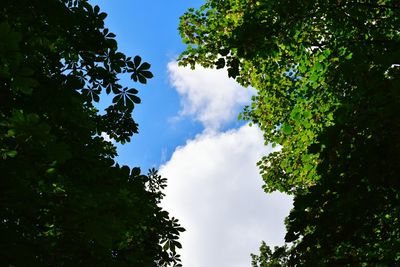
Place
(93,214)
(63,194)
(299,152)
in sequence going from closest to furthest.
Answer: (93,214)
(63,194)
(299,152)

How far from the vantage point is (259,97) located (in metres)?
11.1

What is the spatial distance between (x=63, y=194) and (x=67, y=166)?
307mm

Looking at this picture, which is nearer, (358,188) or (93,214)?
(358,188)

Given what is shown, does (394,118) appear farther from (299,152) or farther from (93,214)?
(299,152)

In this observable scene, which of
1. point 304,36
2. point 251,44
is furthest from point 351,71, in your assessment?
point 304,36

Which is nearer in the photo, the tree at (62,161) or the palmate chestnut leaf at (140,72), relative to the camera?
the tree at (62,161)

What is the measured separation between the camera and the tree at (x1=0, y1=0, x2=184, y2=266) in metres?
2.45

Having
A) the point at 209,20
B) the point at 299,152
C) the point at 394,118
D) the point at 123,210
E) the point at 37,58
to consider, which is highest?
the point at 209,20

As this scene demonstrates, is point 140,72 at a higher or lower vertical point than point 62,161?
higher

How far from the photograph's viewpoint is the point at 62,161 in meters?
2.02

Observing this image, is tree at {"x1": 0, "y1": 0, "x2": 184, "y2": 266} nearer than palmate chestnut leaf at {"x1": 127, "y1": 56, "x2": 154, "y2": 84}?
Yes

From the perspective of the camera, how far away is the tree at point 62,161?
245cm

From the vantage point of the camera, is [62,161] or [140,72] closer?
[62,161]

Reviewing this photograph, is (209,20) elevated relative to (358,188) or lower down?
elevated
